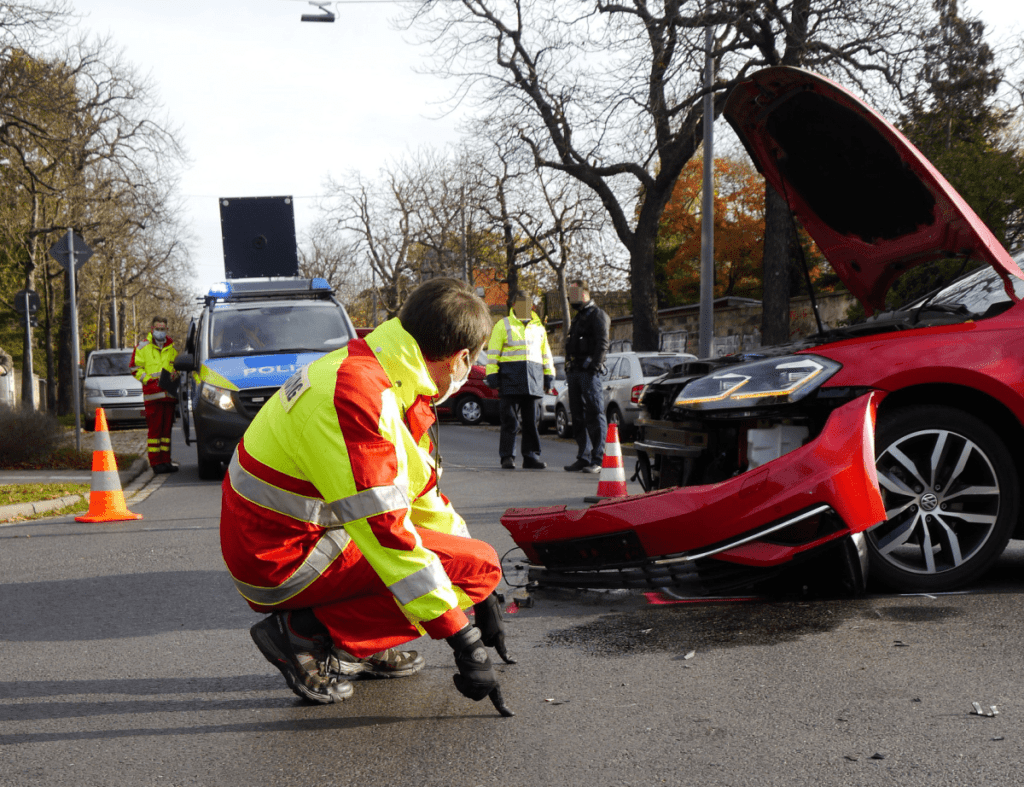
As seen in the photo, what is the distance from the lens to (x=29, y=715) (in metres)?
3.45

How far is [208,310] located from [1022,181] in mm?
11917

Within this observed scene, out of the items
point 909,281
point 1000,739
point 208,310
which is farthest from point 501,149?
point 1000,739

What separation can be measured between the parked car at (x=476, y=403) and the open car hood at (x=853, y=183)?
17743 millimetres

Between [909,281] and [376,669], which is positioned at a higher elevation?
[909,281]

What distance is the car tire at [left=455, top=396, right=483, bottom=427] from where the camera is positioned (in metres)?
24.6

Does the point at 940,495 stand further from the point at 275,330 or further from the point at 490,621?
the point at 275,330

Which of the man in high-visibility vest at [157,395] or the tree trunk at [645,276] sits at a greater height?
the tree trunk at [645,276]

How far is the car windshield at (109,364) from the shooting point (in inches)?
984

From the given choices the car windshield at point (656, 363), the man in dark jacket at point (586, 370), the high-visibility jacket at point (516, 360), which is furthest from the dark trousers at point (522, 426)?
the car windshield at point (656, 363)

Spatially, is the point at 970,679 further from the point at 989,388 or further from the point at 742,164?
the point at 742,164

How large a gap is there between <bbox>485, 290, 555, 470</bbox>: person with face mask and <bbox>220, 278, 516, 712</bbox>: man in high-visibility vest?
7.81 metres

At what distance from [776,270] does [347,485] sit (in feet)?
58.0

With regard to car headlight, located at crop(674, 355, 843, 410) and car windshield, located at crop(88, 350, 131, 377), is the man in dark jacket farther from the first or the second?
car windshield, located at crop(88, 350, 131, 377)

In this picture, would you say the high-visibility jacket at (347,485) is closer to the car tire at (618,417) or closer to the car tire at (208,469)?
the car tire at (208,469)
